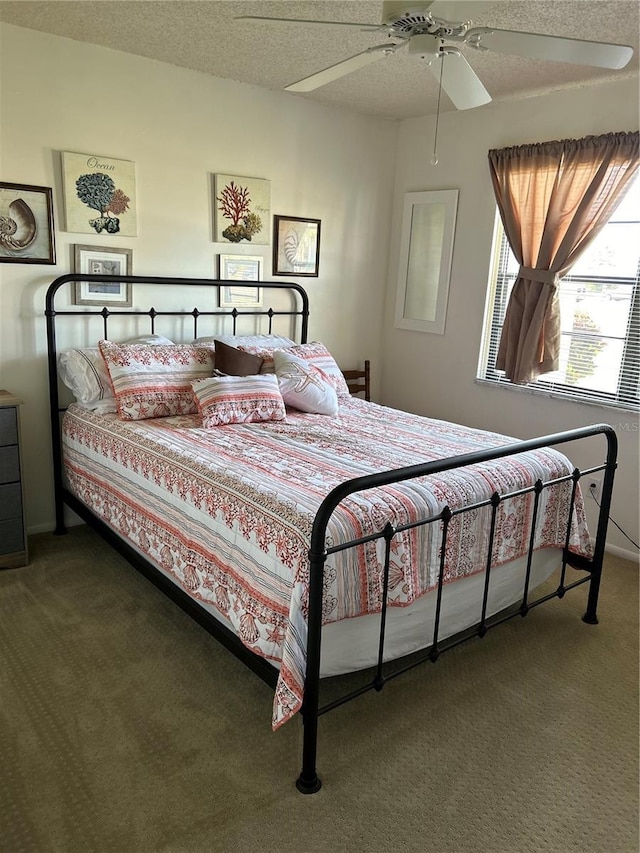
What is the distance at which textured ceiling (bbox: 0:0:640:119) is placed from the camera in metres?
2.59

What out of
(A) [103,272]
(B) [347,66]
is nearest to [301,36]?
(B) [347,66]

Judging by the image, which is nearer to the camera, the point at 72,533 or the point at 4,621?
the point at 4,621

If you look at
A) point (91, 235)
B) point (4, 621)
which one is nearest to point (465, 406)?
point (91, 235)

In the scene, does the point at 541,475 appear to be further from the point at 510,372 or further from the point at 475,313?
the point at 475,313

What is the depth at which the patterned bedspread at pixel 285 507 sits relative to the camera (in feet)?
6.17

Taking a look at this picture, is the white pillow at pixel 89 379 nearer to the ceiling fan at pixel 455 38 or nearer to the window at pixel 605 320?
the ceiling fan at pixel 455 38

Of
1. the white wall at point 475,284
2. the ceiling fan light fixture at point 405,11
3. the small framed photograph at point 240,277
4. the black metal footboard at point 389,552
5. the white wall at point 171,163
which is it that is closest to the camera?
the black metal footboard at point 389,552

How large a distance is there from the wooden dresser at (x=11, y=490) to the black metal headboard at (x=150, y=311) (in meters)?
0.33

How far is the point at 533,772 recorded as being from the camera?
6.40 feet

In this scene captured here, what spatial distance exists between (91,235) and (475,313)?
94.2 inches

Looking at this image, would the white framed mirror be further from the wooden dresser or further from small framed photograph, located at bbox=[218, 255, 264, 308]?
the wooden dresser

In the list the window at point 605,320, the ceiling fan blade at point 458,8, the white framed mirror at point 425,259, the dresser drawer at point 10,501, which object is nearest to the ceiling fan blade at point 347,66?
Result: the ceiling fan blade at point 458,8

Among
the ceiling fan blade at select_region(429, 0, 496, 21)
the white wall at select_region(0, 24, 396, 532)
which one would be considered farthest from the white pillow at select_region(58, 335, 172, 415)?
the ceiling fan blade at select_region(429, 0, 496, 21)

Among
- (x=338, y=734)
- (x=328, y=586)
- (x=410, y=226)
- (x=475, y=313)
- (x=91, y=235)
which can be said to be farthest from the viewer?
(x=410, y=226)
